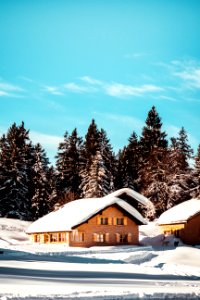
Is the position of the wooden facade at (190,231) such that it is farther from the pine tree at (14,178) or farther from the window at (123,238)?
the pine tree at (14,178)

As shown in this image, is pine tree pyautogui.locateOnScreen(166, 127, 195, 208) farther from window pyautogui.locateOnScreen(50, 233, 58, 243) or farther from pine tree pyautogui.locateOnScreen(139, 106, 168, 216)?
window pyautogui.locateOnScreen(50, 233, 58, 243)

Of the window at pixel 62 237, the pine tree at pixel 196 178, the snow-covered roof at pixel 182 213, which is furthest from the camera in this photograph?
the pine tree at pixel 196 178

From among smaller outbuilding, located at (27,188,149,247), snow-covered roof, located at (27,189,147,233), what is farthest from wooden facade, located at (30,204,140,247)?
snow-covered roof, located at (27,189,147,233)

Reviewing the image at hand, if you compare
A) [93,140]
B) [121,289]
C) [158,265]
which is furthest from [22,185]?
[121,289]

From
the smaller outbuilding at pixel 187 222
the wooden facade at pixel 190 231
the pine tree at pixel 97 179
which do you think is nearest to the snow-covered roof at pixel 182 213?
the smaller outbuilding at pixel 187 222

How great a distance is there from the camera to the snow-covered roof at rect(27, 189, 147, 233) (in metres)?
59.8

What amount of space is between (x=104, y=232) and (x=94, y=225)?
5.20ft

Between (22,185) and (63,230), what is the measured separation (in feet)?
75.1

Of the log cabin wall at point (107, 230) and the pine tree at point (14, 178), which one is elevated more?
the pine tree at point (14, 178)

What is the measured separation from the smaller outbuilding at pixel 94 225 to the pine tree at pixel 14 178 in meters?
15.0

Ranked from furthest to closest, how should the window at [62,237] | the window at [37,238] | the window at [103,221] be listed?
the window at [37,238] < the window at [103,221] < the window at [62,237]

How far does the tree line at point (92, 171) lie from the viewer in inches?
3164

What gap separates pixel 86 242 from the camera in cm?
5991

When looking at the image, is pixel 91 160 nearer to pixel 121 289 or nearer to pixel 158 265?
pixel 158 265
